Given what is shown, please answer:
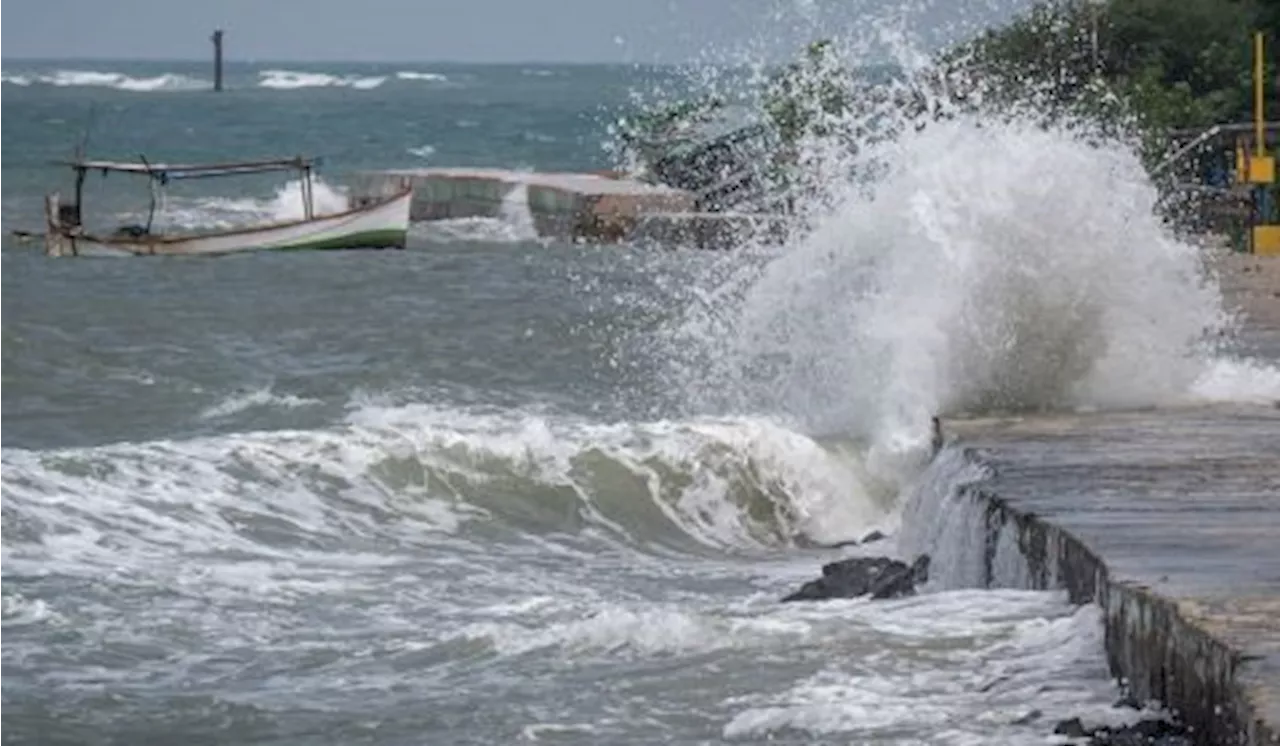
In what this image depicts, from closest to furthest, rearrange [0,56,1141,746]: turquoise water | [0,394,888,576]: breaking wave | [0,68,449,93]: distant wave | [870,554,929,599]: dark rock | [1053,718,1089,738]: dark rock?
[1053,718,1089,738]: dark rock < [0,56,1141,746]: turquoise water < [870,554,929,599]: dark rock < [0,394,888,576]: breaking wave < [0,68,449,93]: distant wave

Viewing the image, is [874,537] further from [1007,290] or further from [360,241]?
[360,241]

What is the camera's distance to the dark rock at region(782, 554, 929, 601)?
13809 millimetres

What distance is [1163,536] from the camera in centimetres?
1258

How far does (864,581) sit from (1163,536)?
178 centimetres

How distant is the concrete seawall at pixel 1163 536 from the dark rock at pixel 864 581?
14.1 inches

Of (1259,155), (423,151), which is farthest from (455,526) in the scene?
(423,151)

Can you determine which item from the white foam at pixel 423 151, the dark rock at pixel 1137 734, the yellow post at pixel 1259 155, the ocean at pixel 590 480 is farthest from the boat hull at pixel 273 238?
the white foam at pixel 423 151

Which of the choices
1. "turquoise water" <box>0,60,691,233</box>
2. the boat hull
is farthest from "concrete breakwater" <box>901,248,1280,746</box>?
"turquoise water" <box>0,60,691,233</box>

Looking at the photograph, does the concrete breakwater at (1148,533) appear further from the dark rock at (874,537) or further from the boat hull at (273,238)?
the boat hull at (273,238)

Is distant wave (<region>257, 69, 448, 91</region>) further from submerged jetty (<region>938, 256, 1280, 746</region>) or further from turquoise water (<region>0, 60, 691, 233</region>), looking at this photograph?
submerged jetty (<region>938, 256, 1280, 746</region>)

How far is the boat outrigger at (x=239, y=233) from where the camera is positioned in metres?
39.0

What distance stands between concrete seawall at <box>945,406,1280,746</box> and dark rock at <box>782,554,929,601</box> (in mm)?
358

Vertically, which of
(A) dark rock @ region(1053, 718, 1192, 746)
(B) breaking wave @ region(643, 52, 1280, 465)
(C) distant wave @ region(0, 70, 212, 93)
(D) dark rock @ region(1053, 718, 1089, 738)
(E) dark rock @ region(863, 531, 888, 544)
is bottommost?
(E) dark rock @ region(863, 531, 888, 544)

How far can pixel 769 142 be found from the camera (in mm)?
42125
